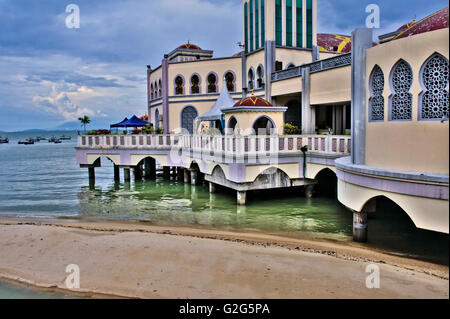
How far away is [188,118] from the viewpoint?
1234 inches

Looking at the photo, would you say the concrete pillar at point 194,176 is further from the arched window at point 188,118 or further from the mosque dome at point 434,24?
the mosque dome at point 434,24

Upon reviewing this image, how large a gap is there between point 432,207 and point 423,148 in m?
1.30

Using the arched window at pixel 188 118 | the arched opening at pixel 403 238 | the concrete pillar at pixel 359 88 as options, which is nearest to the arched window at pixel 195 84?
the arched window at pixel 188 118

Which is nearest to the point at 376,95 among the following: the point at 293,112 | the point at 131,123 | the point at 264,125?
the point at 264,125

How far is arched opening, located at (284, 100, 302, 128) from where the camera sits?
24.1m

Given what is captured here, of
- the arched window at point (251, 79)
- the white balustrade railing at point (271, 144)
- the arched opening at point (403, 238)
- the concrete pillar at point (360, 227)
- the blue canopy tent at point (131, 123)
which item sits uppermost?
the arched window at point (251, 79)

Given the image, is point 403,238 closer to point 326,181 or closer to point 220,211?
point 220,211

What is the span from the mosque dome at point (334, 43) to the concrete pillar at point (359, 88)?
747 inches

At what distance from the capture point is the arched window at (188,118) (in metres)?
31.2

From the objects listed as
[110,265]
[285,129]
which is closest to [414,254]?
[110,265]

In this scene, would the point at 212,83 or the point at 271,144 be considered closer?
the point at 271,144

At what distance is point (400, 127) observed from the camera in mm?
8680

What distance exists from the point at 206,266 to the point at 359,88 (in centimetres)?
623

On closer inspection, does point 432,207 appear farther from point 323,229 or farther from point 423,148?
point 323,229
